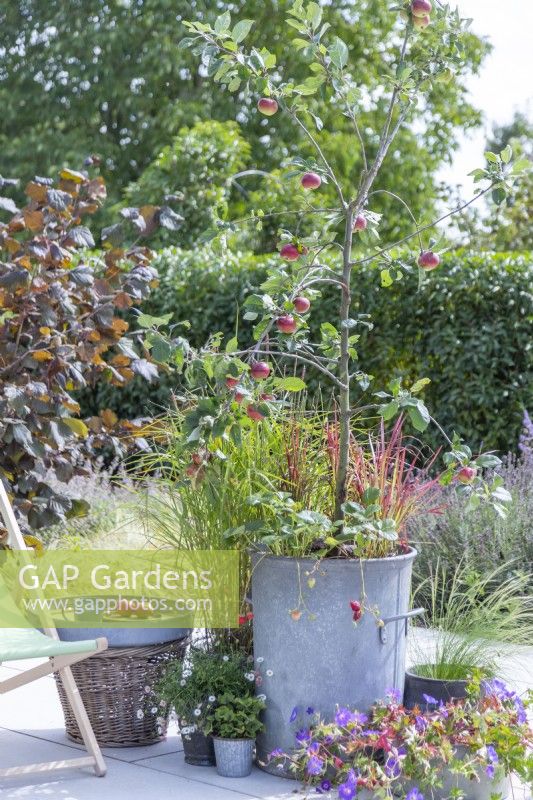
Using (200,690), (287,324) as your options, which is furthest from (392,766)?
(287,324)

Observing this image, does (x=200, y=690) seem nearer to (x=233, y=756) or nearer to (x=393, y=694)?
(x=233, y=756)

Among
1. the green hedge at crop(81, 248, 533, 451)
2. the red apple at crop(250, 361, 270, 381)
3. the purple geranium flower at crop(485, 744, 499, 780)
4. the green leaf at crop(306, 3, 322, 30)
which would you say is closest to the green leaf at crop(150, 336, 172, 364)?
the red apple at crop(250, 361, 270, 381)

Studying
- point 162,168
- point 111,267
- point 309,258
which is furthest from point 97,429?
point 162,168

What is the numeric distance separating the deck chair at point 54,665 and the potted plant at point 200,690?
0.25 meters

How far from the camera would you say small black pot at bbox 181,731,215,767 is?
10.5ft

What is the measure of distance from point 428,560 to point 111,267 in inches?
83.2

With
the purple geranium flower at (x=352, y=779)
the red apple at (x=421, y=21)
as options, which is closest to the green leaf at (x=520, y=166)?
the red apple at (x=421, y=21)

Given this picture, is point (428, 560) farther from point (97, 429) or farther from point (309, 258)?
point (309, 258)

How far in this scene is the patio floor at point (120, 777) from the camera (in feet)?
9.74

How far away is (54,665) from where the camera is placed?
304cm

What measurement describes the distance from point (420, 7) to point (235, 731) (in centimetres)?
212

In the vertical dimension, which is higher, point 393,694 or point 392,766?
point 393,694

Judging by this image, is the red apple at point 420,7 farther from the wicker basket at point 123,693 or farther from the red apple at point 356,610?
the wicker basket at point 123,693

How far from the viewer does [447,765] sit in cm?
287
